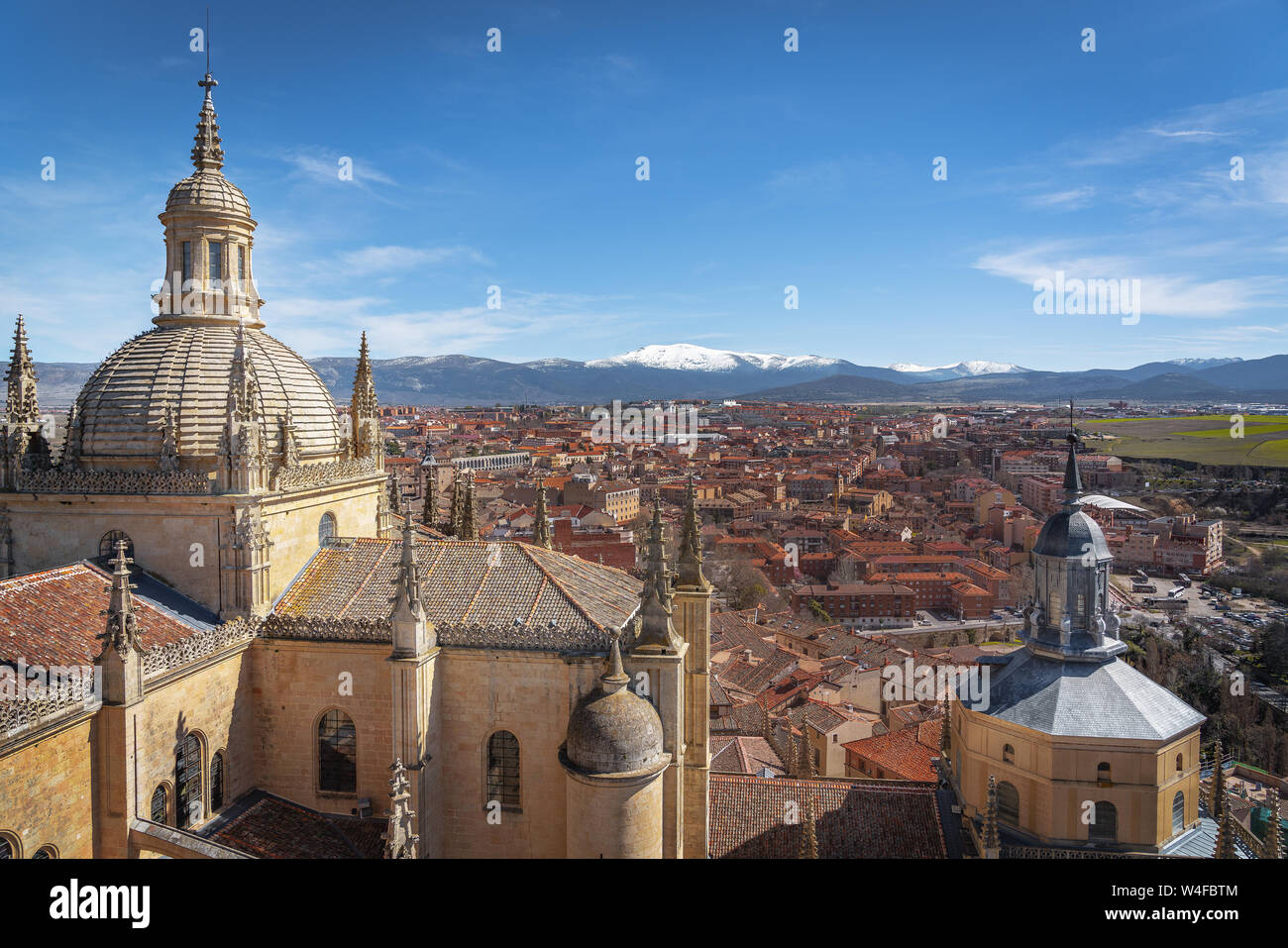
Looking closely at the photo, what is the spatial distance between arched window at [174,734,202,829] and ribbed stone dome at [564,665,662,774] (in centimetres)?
765

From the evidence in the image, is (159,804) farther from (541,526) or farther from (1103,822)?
(1103,822)

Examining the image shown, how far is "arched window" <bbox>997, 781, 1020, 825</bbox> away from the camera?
62.8ft

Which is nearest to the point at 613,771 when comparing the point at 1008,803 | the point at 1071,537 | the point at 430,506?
the point at 1008,803

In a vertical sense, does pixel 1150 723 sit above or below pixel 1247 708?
above

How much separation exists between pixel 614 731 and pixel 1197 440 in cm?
12205

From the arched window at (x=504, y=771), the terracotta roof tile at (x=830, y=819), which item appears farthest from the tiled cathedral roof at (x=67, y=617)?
the terracotta roof tile at (x=830, y=819)

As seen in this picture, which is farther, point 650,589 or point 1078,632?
point 1078,632

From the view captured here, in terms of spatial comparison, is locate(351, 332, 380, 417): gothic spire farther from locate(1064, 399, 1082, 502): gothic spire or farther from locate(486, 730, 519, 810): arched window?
locate(1064, 399, 1082, 502): gothic spire

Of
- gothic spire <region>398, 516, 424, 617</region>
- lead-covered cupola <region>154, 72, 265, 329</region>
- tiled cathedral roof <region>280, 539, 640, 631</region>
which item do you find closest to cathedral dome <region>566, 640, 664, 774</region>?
tiled cathedral roof <region>280, 539, 640, 631</region>

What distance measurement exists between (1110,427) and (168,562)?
505 ft

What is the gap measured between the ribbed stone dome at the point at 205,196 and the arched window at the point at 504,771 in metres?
15.2

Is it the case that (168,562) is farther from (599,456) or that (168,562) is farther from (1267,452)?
(599,456)
